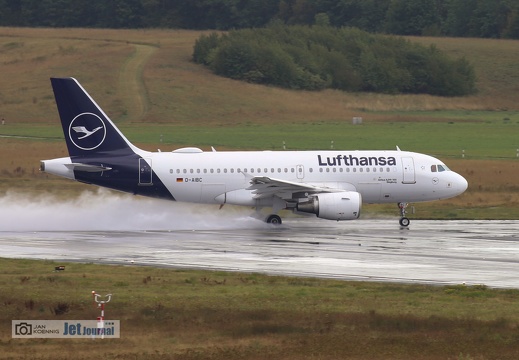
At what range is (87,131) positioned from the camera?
50.4 m

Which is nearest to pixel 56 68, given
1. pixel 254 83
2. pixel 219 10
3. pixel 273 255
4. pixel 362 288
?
pixel 254 83

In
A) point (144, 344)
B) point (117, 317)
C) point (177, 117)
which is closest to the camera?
point (144, 344)

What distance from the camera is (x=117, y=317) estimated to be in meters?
27.2

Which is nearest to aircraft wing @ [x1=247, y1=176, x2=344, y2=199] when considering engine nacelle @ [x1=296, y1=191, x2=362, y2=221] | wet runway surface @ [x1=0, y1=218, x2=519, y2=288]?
engine nacelle @ [x1=296, y1=191, x2=362, y2=221]

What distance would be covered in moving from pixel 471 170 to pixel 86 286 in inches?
1820

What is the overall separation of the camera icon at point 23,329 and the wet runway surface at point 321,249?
11.0 m

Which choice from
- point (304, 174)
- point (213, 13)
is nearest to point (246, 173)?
point (304, 174)

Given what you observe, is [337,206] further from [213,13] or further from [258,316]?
[213,13]

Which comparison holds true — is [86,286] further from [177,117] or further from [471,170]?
[177,117]

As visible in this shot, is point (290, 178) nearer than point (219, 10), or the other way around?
point (290, 178)

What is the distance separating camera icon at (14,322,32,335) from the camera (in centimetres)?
2531

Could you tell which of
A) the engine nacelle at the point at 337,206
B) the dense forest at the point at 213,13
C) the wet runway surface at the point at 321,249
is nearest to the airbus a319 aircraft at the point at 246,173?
the engine nacelle at the point at 337,206

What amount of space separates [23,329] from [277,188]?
2570cm

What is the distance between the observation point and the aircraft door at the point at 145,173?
5066 cm
